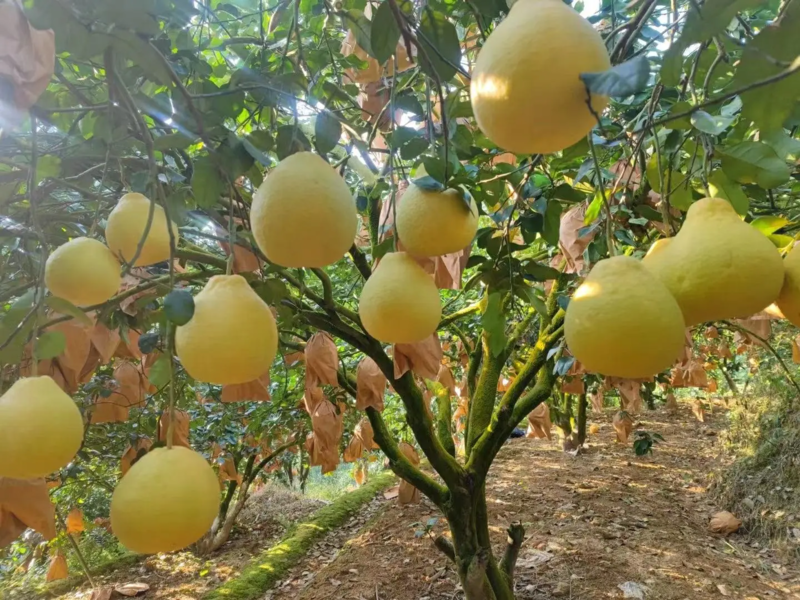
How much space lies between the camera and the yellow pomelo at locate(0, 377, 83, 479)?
480 millimetres

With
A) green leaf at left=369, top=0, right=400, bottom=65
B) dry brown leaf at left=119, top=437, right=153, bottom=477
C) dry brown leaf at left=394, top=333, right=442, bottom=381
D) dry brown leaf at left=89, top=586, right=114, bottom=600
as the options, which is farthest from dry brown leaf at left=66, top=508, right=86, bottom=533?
green leaf at left=369, top=0, right=400, bottom=65

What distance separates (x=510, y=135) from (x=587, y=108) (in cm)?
6

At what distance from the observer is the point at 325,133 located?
1.95 feet

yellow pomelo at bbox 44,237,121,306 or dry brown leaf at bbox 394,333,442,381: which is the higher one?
yellow pomelo at bbox 44,237,121,306

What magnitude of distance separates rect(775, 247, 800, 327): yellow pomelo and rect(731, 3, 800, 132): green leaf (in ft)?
0.48

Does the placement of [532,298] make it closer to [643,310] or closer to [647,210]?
[647,210]

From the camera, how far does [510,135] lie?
40 cm

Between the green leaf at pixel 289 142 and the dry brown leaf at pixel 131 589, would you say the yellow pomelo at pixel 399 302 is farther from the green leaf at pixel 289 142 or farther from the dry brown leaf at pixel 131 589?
the dry brown leaf at pixel 131 589

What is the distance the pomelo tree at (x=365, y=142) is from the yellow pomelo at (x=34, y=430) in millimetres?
37

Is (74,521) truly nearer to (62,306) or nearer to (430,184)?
(62,306)

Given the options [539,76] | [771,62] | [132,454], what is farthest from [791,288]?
[132,454]

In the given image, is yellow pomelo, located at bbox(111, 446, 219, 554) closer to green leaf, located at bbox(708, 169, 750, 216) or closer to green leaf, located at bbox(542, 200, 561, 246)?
green leaf, located at bbox(708, 169, 750, 216)

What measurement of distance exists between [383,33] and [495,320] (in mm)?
618

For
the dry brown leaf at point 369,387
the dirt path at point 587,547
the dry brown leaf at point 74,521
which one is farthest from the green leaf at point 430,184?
the dry brown leaf at point 74,521
